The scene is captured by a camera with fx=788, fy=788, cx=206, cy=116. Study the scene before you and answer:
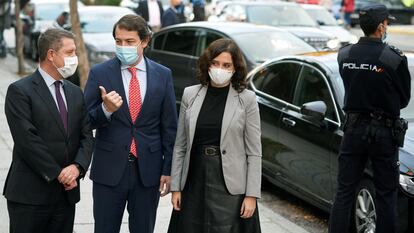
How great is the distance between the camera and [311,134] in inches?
272

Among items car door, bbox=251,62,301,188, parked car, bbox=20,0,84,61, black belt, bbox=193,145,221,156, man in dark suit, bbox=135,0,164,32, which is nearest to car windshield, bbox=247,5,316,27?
man in dark suit, bbox=135,0,164,32

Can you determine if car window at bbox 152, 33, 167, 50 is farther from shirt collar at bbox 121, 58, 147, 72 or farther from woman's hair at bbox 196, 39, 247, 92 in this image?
woman's hair at bbox 196, 39, 247, 92

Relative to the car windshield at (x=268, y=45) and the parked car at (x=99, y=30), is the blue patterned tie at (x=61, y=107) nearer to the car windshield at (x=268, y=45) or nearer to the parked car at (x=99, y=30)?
the car windshield at (x=268, y=45)

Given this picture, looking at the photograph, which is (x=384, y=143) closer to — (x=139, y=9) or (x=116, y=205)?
(x=116, y=205)

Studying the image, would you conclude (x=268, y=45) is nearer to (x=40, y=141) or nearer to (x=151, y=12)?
(x=151, y=12)

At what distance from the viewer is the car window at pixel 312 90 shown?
22.6 feet

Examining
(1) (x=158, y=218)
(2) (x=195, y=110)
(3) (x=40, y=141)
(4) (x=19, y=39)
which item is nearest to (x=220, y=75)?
(2) (x=195, y=110)

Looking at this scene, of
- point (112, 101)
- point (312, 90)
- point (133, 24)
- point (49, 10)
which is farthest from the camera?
point (49, 10)

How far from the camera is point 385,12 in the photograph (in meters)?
5.50

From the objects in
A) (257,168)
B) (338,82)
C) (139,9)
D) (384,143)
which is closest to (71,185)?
(257,168)

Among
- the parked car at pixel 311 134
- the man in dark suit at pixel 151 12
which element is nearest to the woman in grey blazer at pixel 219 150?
the parked car at pixel 311 134

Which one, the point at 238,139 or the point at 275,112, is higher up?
the point at 238,139

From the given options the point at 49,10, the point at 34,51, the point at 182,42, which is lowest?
the point at 34,51

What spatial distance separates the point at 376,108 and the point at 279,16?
11827 millimetres
